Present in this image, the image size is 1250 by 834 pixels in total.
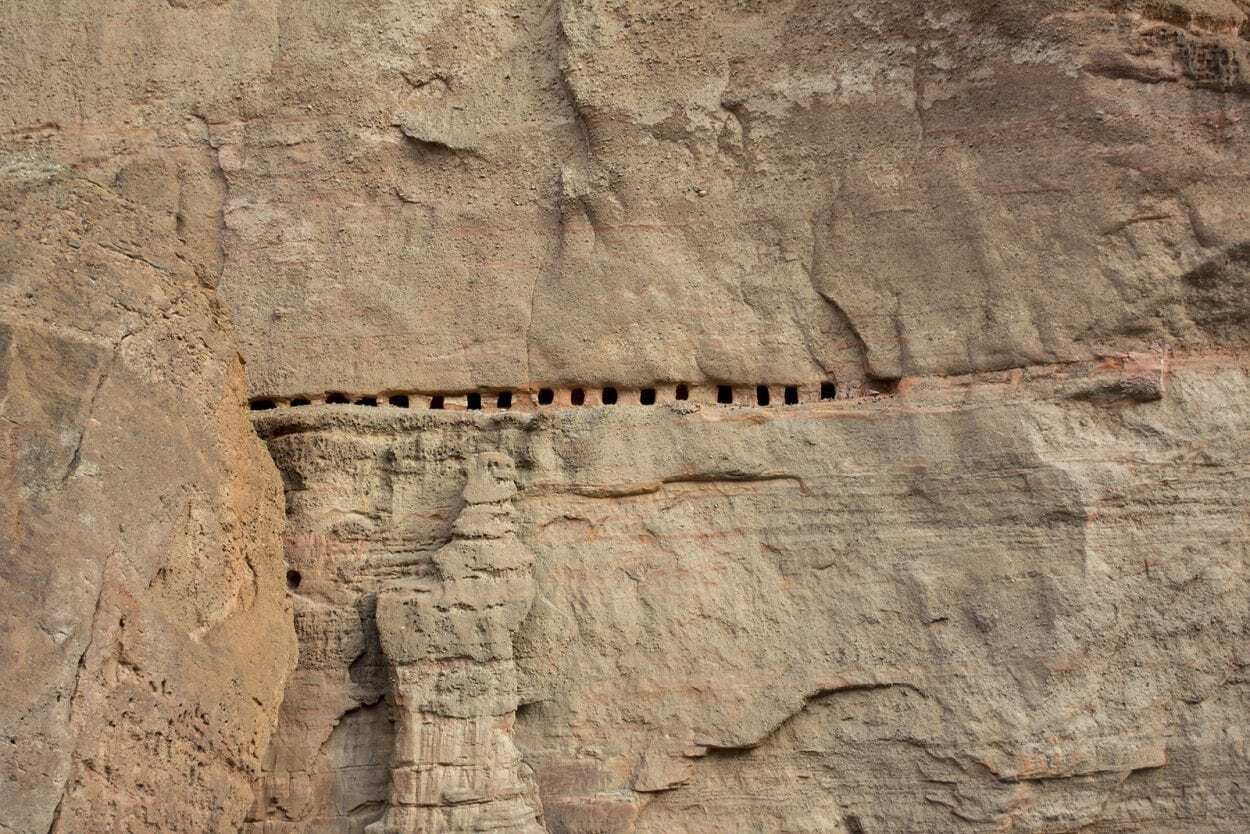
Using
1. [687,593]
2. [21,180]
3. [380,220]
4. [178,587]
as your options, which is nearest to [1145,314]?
[687,593]

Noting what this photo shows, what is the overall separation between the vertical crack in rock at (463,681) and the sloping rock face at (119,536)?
0.55 meters

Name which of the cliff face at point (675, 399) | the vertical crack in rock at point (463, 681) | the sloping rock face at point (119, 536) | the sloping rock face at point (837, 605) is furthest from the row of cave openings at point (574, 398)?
the sloping rock face at point (119, 536)

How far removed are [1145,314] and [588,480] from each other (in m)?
2.45

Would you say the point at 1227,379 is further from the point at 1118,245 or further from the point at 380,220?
the point at 380,220

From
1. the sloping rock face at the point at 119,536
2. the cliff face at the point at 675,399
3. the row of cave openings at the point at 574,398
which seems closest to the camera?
the sloping rock face at the point at 119,536

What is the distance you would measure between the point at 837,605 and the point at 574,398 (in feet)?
4.92

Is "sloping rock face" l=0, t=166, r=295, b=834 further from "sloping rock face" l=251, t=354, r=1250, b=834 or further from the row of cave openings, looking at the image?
the row of cave openings

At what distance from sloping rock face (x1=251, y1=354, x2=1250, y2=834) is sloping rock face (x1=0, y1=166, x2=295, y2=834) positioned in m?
0.76

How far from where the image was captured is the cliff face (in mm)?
5871

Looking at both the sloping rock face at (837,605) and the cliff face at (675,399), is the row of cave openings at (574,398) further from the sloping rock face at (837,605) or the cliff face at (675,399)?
the sloping rock face at (837,605)

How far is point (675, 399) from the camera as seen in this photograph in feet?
21.7

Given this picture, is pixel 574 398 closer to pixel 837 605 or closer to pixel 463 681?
pixel 463 681

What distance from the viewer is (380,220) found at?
22.6 feet

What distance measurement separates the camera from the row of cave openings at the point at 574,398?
6.58 metres
